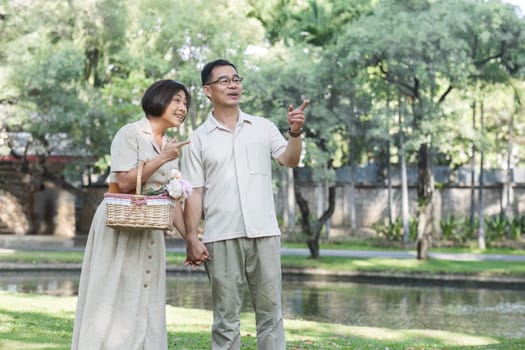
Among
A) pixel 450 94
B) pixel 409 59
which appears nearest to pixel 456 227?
pixel 450 94

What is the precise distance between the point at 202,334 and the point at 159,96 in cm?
452

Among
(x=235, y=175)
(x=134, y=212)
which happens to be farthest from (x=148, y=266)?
(x=235, y=175)

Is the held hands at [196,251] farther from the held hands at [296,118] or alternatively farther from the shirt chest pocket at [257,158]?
the held hands at [296,118]

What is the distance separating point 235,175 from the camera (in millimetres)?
5082

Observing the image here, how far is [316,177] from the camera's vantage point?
20.8 meters

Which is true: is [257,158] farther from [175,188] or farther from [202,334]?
[202,334]

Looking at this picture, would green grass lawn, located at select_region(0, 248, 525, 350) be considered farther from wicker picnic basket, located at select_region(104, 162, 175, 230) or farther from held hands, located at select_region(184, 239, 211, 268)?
wicker picnic basket, located at select_region(104, 162, 175, 230)

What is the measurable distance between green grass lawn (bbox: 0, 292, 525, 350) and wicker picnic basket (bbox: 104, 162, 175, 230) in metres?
2.79

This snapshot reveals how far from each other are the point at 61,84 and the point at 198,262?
62.8 feet

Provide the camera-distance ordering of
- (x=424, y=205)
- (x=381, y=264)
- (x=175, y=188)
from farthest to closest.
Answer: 1. (x=424, y=205)
2. (x=381, y=264)
3. (x=175, y=188)

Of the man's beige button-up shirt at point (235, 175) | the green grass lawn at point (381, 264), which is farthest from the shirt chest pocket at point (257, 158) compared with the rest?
the green grass lawn at point (381, 264)

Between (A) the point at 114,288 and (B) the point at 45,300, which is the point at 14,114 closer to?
(B) the point at 45,300

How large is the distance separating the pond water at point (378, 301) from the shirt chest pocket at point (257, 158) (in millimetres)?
7428

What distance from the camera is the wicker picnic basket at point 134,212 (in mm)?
4520
